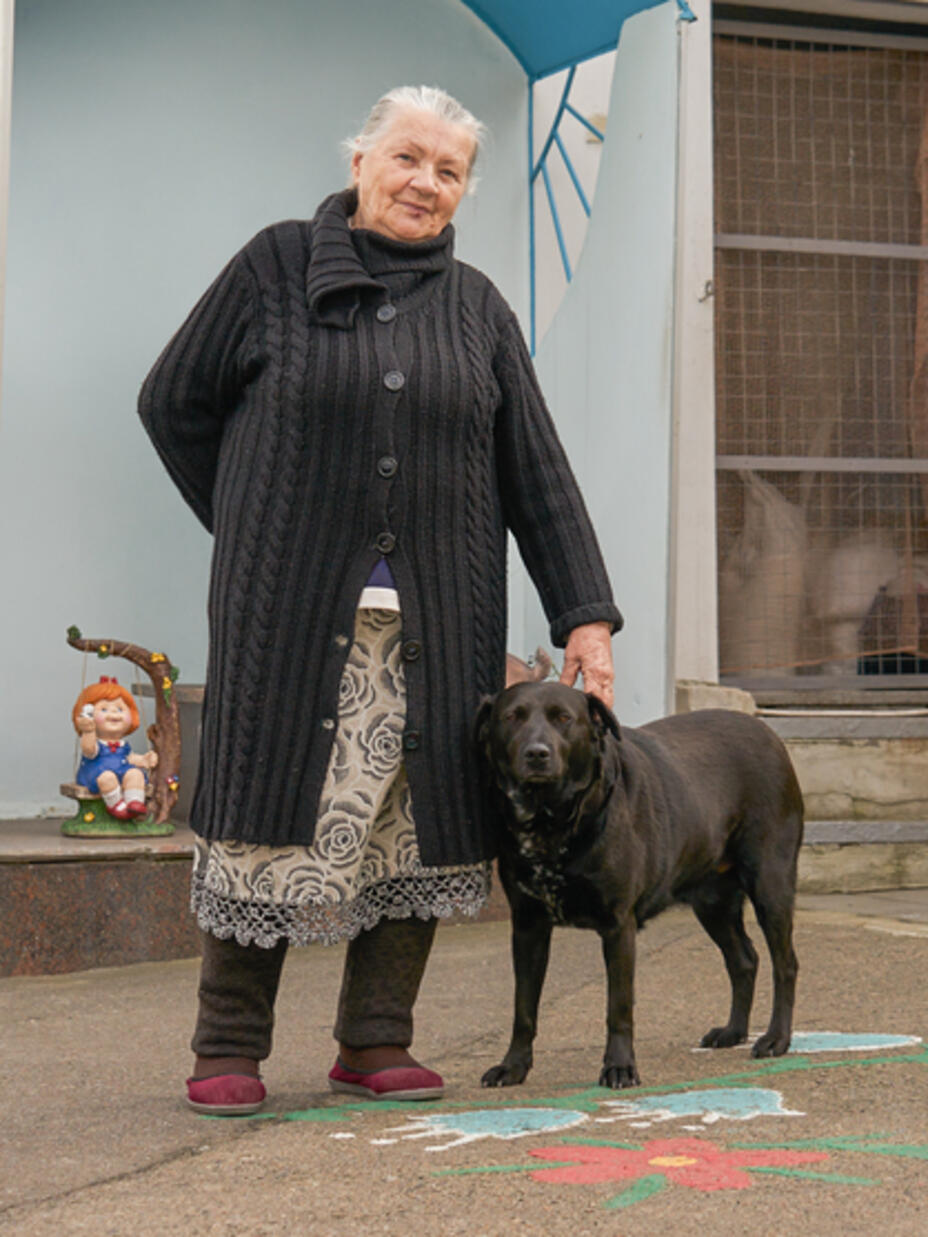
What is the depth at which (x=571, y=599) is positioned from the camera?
9.80 ft

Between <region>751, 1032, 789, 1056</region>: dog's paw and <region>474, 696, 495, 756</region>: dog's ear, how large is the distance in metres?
0.91

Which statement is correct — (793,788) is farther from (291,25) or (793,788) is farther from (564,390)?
(291,25)

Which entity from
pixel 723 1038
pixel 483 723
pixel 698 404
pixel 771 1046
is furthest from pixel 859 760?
pixel 483 723

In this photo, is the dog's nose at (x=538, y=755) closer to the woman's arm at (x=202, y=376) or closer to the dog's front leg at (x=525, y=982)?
the dog's front leg at (x=525, y=982)

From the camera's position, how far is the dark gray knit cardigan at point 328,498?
2758 mm

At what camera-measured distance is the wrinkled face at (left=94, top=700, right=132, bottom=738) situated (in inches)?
189

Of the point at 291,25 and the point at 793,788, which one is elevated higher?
the point at 291,25

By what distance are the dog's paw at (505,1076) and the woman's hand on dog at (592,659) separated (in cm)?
71

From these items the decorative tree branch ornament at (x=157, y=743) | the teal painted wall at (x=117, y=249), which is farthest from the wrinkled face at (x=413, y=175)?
the teal painted wall at (x=117, y=249)

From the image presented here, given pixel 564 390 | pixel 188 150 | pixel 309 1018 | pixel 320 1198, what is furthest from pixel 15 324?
pixel 320 1198

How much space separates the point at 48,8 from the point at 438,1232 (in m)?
4.77

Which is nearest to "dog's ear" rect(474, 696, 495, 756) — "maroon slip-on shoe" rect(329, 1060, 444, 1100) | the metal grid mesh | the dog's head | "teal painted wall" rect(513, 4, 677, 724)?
the dog's head

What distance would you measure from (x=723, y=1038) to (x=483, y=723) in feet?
3.38

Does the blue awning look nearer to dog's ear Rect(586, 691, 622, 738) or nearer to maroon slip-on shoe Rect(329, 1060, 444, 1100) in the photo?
dog's ear Rect(586, 691, 622, 738)
